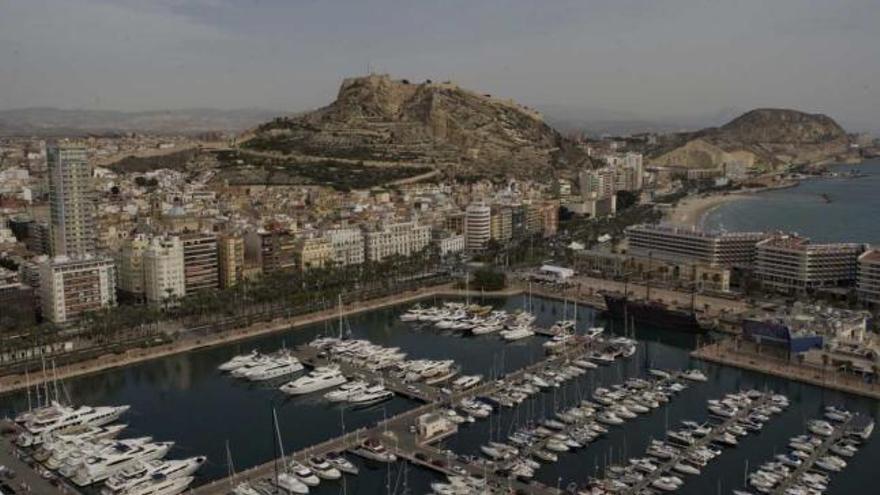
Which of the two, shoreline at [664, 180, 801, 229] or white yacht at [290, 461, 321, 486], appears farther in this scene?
shoreline at [664, 180, 801, 229]

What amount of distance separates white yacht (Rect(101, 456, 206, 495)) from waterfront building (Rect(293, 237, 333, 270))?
738 inches

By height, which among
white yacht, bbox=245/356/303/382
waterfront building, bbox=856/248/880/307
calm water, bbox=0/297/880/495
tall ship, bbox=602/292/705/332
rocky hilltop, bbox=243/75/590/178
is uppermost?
rocky hilltop, bbox=243/75/590/178

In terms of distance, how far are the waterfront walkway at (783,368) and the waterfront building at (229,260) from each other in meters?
18.3

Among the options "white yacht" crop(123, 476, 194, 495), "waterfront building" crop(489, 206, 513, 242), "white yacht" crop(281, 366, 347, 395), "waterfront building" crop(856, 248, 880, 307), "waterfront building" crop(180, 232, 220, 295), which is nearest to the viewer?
"white yacht" crop(123, 476, 194, 495)

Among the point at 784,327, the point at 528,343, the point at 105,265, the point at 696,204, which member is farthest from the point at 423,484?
the point at 696,204

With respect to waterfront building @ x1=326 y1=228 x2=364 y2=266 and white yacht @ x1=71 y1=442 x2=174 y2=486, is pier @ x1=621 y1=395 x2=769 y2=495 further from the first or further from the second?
waterfront building @ x1=326 y1=228 x2=364 y2=266

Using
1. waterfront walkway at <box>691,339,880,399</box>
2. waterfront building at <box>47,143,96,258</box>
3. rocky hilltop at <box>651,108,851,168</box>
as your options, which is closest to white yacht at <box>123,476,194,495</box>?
waterfront walkway at <box>691,339,880,399</box>

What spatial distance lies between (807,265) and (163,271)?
25.7 meters

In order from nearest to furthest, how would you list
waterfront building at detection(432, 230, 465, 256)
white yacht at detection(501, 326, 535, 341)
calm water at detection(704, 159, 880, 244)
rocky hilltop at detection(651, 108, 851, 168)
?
white yacht at detection(501, 326, 535, 341) → waterfront building at detection(432, 230, 465, 256) → calm water at detection(704, 159, 880, 244) → rocky hilltop at detection(651, 108, 851, 168)

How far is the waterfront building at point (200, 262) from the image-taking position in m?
31.6

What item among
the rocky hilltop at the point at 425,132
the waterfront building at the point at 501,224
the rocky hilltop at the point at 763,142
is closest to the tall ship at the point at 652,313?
the waterfront building at the point at 501,224

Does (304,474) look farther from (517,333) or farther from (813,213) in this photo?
(813,213)

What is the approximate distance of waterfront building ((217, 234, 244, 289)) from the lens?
32.8 meters

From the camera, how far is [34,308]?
27953mm
